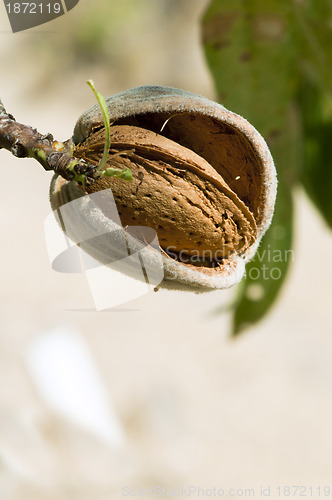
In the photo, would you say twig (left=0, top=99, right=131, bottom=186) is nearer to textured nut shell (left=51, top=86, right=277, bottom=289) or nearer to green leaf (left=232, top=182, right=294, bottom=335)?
textured nut shell (left=51, top=86, right=277, bottom=289)

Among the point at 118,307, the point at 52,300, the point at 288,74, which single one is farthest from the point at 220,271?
the point at 52,300

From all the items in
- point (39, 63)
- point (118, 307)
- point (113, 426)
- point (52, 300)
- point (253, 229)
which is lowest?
point (113, 426)

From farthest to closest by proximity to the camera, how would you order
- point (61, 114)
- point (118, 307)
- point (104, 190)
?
point (61, 114) → point (118, 307) → point (104, 190)

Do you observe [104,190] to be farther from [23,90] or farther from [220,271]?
[23,90]

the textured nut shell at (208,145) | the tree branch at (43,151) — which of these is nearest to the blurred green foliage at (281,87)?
the textured nut shell at (208,145)

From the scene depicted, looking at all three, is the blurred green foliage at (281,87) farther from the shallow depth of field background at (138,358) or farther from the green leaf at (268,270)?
the shallow depth of field background at (138,358)

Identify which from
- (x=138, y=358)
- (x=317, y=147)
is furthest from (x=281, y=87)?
(x=138, y=358)

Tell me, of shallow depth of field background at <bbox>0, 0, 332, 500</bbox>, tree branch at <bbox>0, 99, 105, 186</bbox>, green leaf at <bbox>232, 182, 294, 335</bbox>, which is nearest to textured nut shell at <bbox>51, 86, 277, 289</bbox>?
tree branch at <bbox>0, 99, 105, 186</bbox>
